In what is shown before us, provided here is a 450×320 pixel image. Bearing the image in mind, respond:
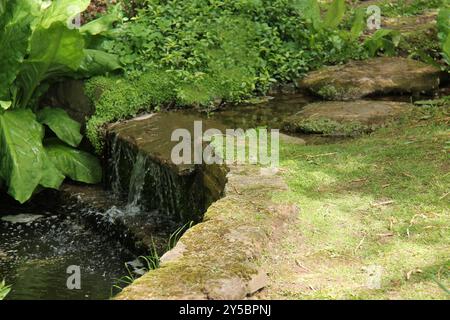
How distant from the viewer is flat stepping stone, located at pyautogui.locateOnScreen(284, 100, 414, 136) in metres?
6.36

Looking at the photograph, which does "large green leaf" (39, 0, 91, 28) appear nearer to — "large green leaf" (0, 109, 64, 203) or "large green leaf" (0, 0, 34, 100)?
"large green leaf" (0, 0, 34, 100)

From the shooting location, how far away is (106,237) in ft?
21.2

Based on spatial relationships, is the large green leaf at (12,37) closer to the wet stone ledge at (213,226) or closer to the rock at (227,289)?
the wet stone ledge at (213,226)

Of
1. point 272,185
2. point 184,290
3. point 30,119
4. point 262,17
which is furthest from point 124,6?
point 184,290

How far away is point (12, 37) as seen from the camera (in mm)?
6516

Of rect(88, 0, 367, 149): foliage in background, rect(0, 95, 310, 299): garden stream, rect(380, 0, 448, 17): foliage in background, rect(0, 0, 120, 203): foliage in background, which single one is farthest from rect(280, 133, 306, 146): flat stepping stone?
rect(380, 0, 448, 17): foliage in background

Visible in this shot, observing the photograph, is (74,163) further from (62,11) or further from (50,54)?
(62,11)

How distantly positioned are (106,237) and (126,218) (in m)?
0.24

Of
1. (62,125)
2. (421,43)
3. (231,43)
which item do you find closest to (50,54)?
(62,125)

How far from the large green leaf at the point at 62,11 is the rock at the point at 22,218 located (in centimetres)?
180

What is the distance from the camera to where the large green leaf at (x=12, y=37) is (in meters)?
6.46

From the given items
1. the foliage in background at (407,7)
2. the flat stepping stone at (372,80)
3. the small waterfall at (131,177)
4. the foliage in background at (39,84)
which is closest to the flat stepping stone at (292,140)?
the small waterfall at (131,177)

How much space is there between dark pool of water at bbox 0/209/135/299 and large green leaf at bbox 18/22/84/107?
1.31 meters

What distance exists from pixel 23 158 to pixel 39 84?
3.50ft
